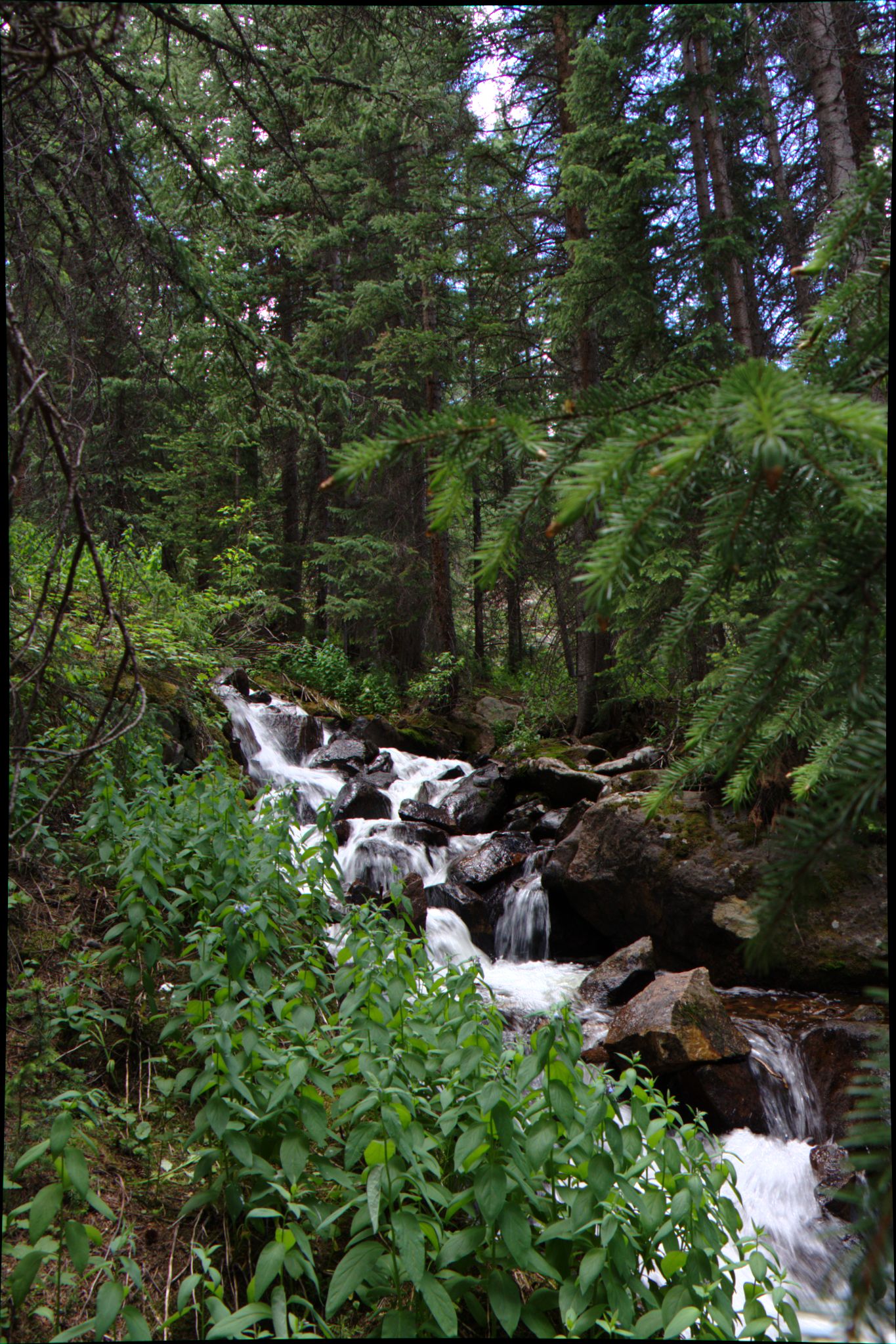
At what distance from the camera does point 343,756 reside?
1223 cm

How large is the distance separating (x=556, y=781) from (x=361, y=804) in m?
2.64

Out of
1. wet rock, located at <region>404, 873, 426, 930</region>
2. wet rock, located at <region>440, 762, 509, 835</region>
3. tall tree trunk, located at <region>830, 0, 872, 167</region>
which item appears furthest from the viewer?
wet rock, located at <region>440, 762, 509, 835</region>

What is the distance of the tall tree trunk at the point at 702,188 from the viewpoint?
8203 mm

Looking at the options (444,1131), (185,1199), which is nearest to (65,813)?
(185,1199)

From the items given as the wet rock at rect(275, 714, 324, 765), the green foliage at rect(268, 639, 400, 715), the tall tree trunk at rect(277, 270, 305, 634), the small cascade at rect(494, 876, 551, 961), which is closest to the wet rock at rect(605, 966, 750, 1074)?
the small cascade at rect(494, 876, 551, 961)

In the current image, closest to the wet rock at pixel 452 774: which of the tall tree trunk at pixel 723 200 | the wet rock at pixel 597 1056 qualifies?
the wet rock at pixel 597 1056

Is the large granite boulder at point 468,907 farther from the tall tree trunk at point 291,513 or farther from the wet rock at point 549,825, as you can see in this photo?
the tall tree trunk at point 291,513

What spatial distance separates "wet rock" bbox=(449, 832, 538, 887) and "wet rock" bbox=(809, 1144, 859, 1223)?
4.42 meters

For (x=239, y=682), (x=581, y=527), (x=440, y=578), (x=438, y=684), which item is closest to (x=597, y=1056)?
(x=581, y=527)

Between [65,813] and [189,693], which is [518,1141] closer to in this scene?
[65,813]

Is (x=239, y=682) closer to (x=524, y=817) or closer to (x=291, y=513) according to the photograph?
(x=524, y=817)

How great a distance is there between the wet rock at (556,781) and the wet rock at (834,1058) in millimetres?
4252

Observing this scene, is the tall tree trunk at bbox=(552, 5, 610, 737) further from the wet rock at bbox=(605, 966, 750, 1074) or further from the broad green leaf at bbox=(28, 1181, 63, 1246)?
the broad green leaf at bbox=(28, 1181, 63, 1246)

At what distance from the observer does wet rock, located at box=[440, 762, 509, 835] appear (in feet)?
33.9
